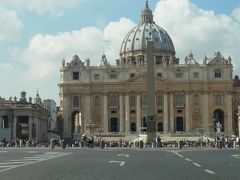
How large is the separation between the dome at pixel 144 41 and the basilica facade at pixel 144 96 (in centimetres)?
3031

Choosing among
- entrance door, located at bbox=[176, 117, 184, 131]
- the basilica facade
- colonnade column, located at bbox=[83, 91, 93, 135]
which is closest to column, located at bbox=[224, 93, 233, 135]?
the basilica facade

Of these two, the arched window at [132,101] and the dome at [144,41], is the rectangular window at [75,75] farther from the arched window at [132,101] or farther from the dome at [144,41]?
the dome at [144,41]

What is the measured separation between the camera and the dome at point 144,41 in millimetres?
184875

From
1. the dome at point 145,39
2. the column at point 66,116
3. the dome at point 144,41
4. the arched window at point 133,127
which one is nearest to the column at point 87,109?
the column at point 66,116

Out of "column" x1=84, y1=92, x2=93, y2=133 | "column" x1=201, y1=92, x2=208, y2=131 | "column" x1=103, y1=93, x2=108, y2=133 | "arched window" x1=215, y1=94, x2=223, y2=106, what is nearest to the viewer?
"column" x1=201, y1=92, x2=208, y2=131

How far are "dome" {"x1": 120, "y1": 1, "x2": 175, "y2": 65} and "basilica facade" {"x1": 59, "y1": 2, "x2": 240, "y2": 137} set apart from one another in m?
30.3

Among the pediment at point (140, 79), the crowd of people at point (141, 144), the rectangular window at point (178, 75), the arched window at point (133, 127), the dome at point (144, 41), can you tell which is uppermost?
the dome at point (144, 41)

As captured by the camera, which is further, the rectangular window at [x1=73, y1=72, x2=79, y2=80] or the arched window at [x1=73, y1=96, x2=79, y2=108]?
the rectangular window at [x1=73, y1=72, x2=79, y2=80]

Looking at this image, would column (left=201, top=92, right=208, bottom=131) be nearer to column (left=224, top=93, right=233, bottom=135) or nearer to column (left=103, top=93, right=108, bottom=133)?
column (left=224, top=93, right=233, bottom=135)

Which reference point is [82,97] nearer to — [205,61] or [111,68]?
[111,68]

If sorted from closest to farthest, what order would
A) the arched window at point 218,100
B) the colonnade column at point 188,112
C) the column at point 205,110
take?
the column at point 205,110 < the colonnade column at point 188,112 < the arched window at point 218,100

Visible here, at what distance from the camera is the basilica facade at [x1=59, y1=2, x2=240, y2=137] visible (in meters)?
151

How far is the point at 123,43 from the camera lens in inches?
7643

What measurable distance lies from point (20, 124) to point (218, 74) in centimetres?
4953
